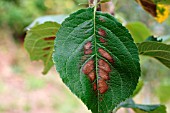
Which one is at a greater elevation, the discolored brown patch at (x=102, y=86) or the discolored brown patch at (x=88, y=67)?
the discolored brown patch at (x=88, y=67)

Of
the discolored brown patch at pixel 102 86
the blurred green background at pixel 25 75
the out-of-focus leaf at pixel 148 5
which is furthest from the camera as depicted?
the blurred green background at pixel 25 75

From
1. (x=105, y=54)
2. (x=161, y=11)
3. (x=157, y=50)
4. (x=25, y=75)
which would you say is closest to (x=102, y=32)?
(x=105, y=54)

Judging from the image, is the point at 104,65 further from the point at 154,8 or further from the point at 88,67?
the point at 154,8

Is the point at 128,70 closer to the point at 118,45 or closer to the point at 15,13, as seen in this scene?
the point at 118,45

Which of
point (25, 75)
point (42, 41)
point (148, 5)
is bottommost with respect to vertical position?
point (25, 75)

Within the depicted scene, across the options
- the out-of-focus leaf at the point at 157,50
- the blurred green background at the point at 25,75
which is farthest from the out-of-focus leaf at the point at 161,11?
the blurred green background at the point at 25,75

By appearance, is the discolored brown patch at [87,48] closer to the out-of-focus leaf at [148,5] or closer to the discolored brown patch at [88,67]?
the discolored brown patch at [88,67]
